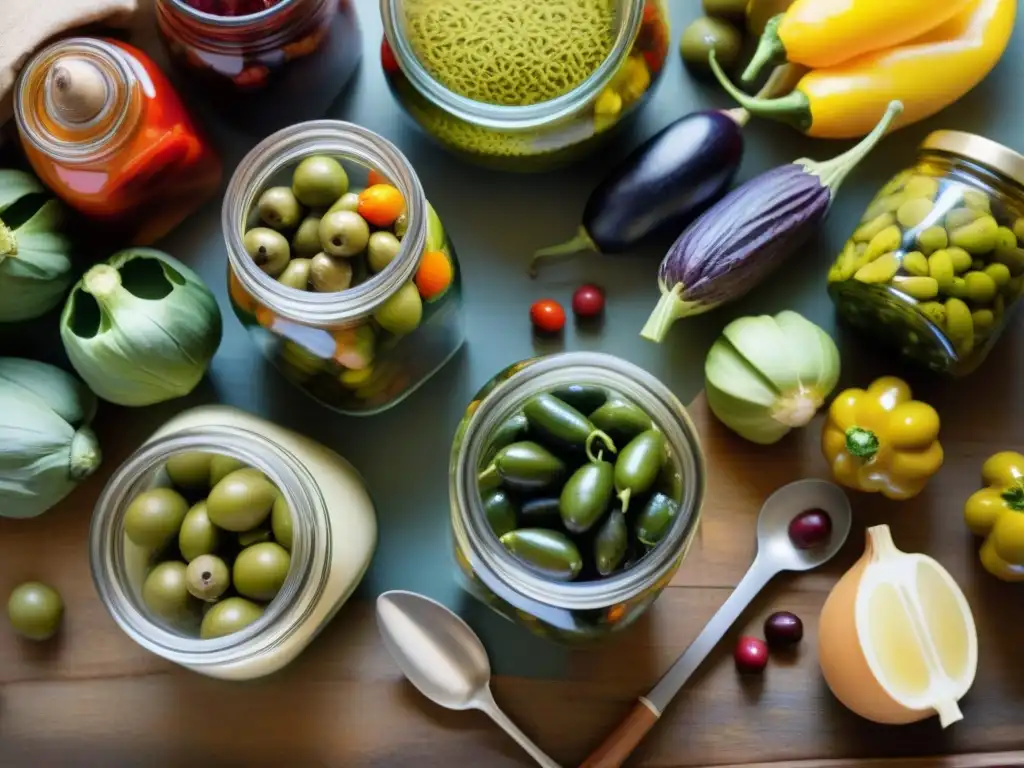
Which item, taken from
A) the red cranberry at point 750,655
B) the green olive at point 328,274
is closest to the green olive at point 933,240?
the red cranberry at point 750,655

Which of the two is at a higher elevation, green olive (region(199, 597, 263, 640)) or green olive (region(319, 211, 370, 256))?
green olive (region(319, 211, 370, 256))

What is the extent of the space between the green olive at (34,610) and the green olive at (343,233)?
0.37 meters

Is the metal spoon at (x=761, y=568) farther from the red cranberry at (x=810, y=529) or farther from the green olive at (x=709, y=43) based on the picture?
the green olive at (x=709, y=43)

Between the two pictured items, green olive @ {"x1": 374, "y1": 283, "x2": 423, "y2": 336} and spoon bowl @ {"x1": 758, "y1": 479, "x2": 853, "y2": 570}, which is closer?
green olive @ {"x1": 374, "y1": 283, "x2": 423, "y2": 336}

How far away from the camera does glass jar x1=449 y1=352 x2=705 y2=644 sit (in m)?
0.62

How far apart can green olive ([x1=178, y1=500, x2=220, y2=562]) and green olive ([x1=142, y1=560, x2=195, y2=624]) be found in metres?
0.01

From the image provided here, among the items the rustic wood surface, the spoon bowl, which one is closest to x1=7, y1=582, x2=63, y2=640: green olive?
the rustic wood surface

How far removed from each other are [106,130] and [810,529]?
1.98 feet

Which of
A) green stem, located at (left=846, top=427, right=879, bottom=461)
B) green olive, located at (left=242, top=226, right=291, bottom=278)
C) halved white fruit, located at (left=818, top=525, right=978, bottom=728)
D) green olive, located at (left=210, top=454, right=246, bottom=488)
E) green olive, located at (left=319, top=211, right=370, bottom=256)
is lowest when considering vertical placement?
halved white fruit, located at (left=818, top=525, right=978, bottom=728)

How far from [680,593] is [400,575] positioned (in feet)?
0.74

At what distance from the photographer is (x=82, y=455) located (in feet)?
2.43

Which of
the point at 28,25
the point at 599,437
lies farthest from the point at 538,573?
the point at 28,25

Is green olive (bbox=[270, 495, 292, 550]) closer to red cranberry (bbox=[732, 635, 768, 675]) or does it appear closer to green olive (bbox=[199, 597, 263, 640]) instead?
green olive (bbox=[199, 597, 263, 640])

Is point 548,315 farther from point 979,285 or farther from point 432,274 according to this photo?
point 979,285
